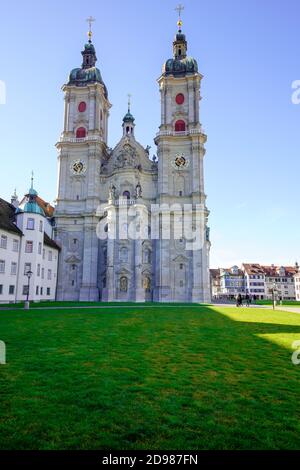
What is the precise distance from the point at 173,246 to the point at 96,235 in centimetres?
1417

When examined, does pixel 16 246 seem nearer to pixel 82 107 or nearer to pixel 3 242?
pixel 3 242

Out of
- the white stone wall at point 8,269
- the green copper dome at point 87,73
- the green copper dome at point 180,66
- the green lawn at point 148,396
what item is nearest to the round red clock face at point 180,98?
the green copper dome at point 180,66

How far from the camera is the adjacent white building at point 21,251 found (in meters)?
41.4

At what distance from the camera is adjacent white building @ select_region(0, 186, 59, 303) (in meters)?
41.4

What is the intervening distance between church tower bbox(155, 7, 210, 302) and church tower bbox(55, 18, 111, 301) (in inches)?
471

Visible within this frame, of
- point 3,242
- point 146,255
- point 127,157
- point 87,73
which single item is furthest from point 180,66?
point 3,242

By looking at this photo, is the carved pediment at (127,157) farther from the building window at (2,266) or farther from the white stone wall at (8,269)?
the building window at (2,266)

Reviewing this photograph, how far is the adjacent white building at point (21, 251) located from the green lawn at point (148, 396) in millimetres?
31866

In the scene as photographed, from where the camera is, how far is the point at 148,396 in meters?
6.75

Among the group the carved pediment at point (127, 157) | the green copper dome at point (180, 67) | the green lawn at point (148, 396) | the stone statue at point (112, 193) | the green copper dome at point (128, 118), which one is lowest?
the green lawn at point (148, 396)

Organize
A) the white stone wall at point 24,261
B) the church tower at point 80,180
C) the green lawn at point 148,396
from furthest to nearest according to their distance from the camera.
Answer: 1. the church tower at point 80,180
2. the white stone wall at point 24,261
3. the green lawn at point 148,396

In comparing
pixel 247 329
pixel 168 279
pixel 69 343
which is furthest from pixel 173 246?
pixel 69 343

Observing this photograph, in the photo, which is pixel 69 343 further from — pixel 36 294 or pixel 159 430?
pixel 36 294

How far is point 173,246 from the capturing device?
57906 mm
